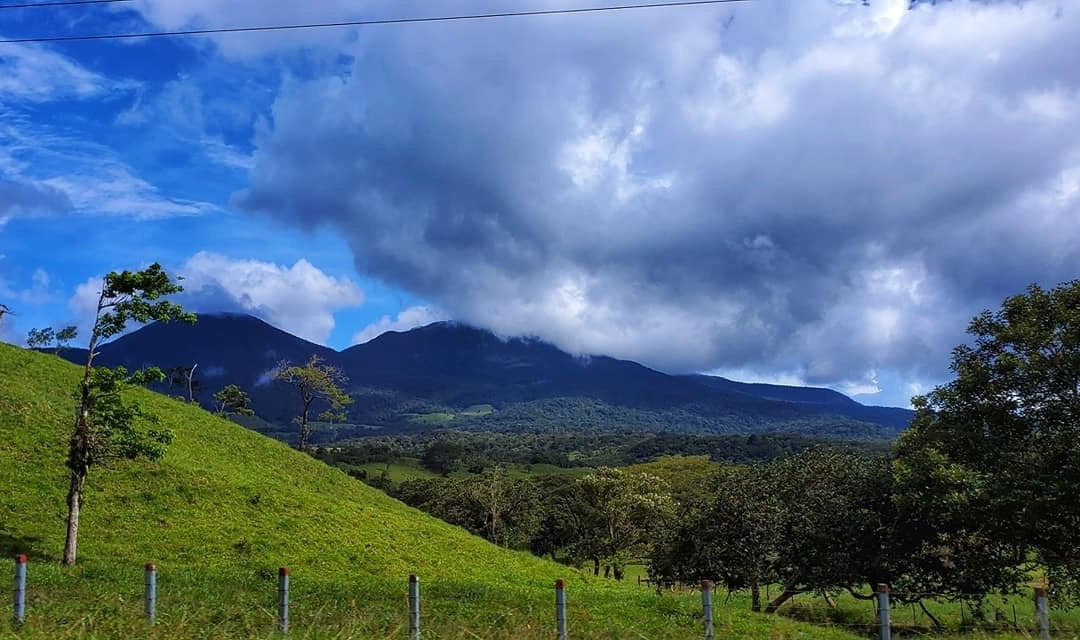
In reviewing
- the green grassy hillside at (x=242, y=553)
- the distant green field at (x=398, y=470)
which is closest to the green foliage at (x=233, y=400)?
the green grassy hillside at (x=242, y=553)

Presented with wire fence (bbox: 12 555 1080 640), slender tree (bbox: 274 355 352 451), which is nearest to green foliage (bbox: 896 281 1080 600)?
wire fence (bbox: 12 555 1080 640)

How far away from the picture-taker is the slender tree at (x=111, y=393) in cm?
2217

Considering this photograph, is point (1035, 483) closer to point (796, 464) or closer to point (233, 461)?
point (796, 464)

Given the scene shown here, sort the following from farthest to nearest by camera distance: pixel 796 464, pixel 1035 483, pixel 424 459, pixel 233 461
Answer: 1. pixel 424 459
2. pixel 233 461
3. pixel 796 464
4. pixel 1035 483

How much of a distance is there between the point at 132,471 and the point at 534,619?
24038 mm

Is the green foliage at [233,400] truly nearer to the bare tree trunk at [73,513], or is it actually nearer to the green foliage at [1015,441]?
the bare tree trunk at [73,513]

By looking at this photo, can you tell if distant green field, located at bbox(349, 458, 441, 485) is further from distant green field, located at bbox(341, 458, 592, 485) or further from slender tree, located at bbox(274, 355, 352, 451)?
slender tree, located at bbox(274, 355, 352, 451)

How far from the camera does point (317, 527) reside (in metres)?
33.2

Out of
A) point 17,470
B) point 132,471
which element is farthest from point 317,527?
point 17,470

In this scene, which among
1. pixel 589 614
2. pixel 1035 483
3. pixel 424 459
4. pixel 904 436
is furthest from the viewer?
pixel 424 459

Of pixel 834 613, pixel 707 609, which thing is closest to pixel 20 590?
pixel 707 609

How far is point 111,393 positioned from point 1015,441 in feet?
97.4

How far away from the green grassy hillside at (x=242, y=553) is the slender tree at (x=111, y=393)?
2.84m

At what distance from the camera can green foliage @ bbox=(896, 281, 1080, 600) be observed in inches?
862
